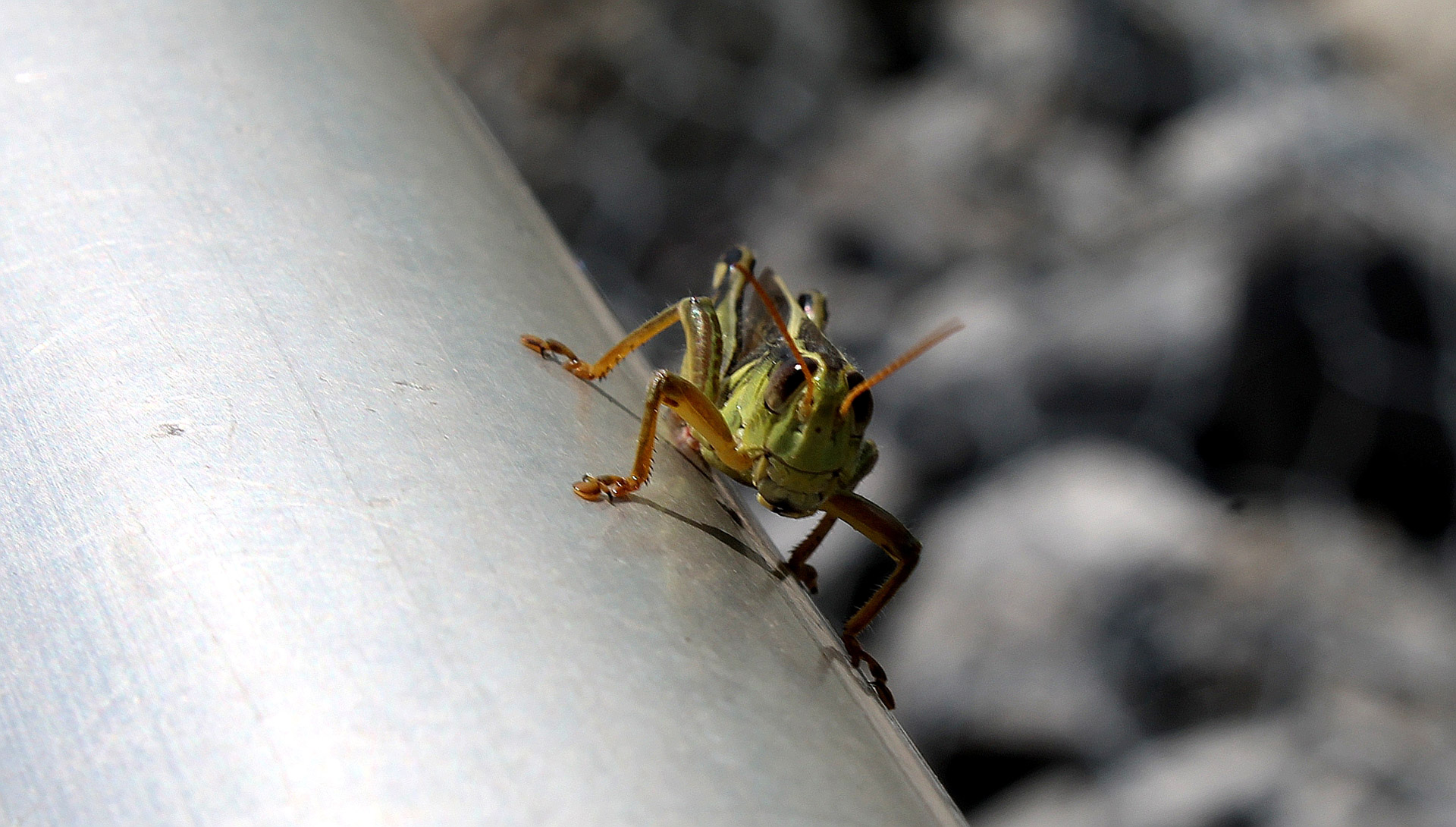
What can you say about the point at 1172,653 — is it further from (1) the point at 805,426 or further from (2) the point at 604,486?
(2) the point at 604,486

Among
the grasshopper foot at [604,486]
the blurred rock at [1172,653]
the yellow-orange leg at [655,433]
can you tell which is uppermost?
the grasshopper foot at [604,486]

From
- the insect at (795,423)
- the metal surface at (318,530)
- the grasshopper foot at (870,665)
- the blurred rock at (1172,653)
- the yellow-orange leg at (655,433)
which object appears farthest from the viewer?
the blurred rock at (1172,653)

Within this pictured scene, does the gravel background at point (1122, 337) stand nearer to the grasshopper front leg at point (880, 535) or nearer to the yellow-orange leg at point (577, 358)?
the grasshopper front leg at point (880, 535)

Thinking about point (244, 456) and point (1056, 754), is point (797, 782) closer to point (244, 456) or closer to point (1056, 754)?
point (244, 456)

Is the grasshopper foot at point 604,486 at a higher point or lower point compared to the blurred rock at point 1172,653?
higher

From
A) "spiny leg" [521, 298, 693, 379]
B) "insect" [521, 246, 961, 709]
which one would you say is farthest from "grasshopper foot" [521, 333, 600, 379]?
"insect" [521, 246, 961, 709]

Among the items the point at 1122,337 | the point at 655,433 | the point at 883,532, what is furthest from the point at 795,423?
the point at 1122,337

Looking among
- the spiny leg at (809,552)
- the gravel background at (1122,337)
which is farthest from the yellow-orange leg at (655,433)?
the gravel background at (1122,337)

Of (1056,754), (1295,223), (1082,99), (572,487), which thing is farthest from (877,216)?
(572,487)
